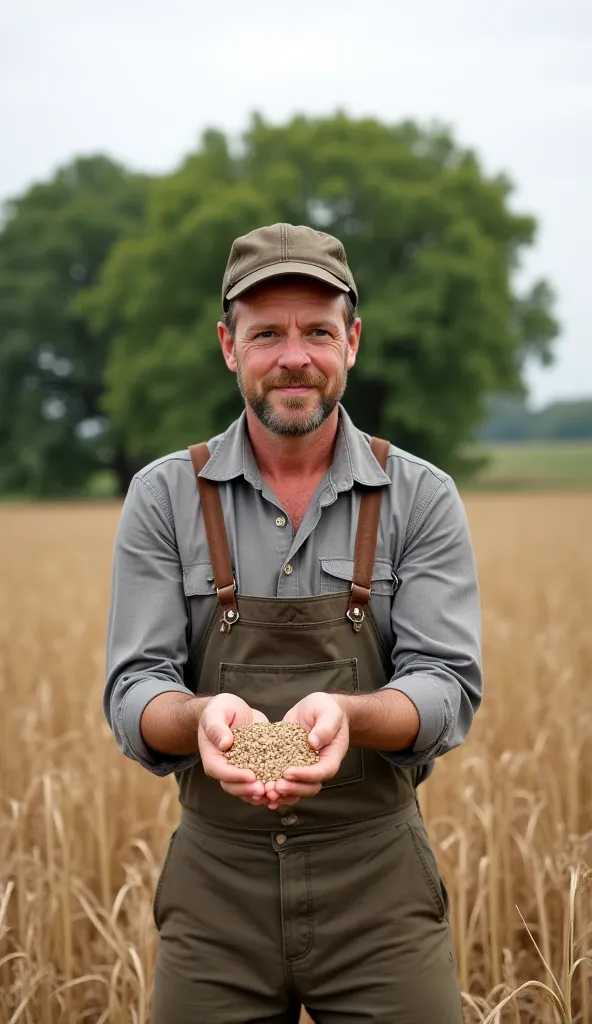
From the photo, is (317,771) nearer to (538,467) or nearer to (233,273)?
(233,273)

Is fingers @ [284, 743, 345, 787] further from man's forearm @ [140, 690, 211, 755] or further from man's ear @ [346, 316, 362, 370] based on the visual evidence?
man's ear @ [346, 316, 362, 370]

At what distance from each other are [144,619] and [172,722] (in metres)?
0.25

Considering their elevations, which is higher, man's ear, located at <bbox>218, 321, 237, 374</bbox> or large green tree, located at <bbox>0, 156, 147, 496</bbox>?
large green tree, located at <bbox>0, 156, 147, 496</bbox>

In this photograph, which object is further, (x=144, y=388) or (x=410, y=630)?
(x=144, y=388)

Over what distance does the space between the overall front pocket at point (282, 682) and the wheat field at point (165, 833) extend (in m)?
0.61

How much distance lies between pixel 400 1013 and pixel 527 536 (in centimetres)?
1254

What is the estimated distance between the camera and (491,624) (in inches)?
271

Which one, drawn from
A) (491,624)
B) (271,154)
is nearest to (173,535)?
(491,624)

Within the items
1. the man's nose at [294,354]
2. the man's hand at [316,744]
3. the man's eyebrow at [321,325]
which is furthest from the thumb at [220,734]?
the man's eyebrow at [321,325]

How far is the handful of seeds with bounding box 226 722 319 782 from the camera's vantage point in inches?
76.9

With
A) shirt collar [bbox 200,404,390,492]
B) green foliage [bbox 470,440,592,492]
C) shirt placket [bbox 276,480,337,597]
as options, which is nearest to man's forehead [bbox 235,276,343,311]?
shirt collar [bbox 200,404,390,492]

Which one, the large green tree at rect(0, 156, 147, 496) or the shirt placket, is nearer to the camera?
the shirt placket

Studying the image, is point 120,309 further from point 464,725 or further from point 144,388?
point 464,725

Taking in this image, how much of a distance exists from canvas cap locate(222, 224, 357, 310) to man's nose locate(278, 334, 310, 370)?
0.13m
